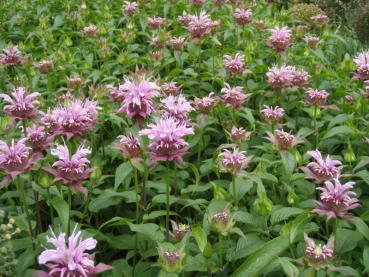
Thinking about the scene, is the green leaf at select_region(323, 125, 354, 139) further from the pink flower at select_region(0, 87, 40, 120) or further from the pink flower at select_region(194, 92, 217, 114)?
the pink flower at select_region(0, 87, 40, 120)

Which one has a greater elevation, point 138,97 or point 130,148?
point 138,97

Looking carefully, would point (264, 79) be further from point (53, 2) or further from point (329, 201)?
point (53, 2)

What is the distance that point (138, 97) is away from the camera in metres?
1.55

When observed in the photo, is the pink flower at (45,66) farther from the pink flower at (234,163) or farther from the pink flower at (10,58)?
the pink flower at (234,163)

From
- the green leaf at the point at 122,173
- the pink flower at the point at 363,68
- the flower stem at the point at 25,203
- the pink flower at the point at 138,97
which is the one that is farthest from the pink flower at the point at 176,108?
the pink flower at the point at 363,68

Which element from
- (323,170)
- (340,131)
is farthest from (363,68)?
(323,170)

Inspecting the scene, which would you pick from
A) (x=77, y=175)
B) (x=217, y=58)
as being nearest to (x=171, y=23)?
(x=217, y=58)

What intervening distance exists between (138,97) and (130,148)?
5.9 inches

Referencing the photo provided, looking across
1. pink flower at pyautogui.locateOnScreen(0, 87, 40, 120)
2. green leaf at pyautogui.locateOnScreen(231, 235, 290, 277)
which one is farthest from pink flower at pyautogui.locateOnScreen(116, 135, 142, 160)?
green leaf at pyautogui.locateOnScreen(231, 235, 290, 277)

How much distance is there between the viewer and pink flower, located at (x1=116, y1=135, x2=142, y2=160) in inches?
60.8

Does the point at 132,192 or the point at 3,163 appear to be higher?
the point at 3,163

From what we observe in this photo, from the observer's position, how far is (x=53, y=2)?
4.05 meters

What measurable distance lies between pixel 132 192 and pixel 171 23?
193cm

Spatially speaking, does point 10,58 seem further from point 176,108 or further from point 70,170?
point 70,170
